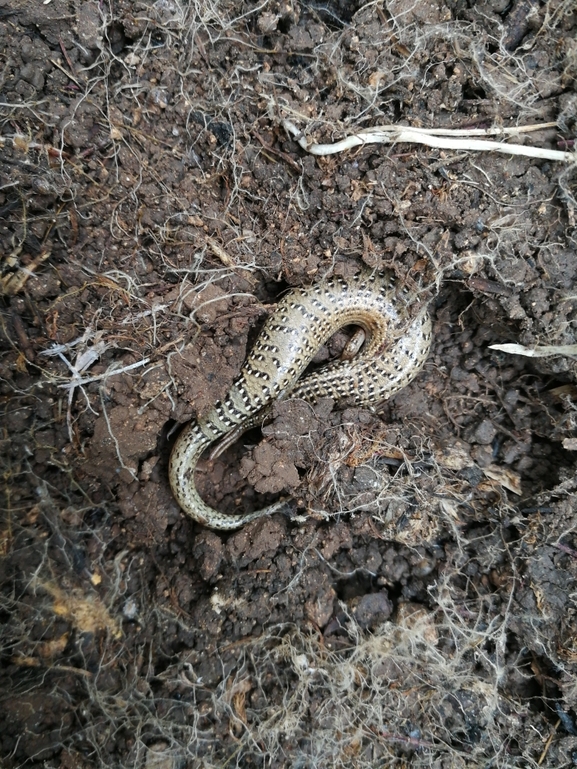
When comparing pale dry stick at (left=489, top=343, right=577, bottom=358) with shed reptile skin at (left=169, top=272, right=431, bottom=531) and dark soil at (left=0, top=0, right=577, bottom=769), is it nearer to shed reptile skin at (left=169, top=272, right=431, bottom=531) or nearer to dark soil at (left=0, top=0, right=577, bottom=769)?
dark soil at (left=0, top=0, right=577, bottom=769)

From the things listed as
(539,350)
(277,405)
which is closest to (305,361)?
(277,405)

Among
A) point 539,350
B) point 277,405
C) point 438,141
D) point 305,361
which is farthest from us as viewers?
point 305,361

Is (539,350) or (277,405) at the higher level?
(539,350)

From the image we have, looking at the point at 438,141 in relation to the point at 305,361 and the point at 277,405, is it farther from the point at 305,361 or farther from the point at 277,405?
the point at 277,405

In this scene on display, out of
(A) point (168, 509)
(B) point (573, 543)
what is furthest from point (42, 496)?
Answer: (B) point (573, 543)

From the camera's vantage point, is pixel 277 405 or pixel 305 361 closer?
pixel 277 405

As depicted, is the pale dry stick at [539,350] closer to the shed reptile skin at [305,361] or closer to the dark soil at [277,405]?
the dark soil at [277,405]

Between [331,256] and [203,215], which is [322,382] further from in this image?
[203,215]
